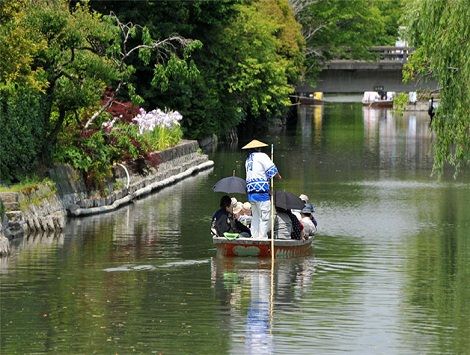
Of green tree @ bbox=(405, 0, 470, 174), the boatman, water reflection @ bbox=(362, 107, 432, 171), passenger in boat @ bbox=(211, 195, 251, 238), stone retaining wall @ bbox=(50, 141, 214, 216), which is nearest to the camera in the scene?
green tree @ bbox=(405, 0, 470, 174)

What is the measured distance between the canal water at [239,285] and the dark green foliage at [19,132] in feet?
6.02

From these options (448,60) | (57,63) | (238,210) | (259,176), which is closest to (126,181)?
(57,63)

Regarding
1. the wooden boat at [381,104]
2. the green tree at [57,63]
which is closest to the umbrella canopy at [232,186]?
the green tree at [57,63]

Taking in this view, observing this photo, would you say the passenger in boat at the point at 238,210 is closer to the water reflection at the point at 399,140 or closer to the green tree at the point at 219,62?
the water reflection at the point at 399,140

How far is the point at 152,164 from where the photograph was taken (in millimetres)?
43000

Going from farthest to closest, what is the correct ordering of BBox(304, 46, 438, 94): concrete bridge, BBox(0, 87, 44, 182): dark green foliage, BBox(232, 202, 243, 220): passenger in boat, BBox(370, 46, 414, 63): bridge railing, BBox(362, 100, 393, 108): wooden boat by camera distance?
BBox(362, 100, 393, 108): wooden boat → BBox(370, 46, 414, 63): bridge railing → BBox(304, 46, 438, 94): concrete bridge → BBox(0, 87, 44, 182): dark green foliage → BBox(232, 202, 243, 220): passenger in boat

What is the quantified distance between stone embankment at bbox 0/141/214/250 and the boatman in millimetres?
4972

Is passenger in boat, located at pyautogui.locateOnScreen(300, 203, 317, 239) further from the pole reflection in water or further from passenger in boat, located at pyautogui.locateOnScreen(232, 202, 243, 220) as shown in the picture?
passenger in boat, located at pyautogui.locateOnScreen(232, 202, 243, 220)

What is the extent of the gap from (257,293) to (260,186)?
4108 millimetres

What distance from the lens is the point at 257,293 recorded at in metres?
23.9

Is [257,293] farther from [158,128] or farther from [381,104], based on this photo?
[381,104]

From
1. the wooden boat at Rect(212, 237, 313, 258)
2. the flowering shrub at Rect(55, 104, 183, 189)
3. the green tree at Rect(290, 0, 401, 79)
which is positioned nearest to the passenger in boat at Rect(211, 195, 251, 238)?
the wooden boat at Rect(212, 237, 313, 258)

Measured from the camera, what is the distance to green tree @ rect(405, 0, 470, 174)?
26.8 meters

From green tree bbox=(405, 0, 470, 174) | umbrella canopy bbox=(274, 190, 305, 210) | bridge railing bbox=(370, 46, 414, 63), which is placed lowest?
umbrella canopy bbox=(274, 190, 305, 210)
